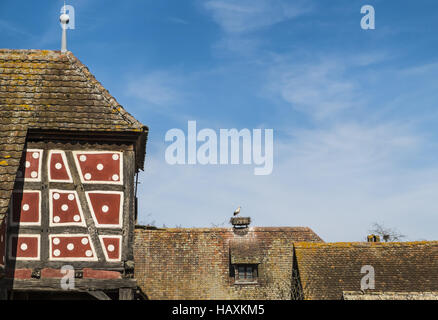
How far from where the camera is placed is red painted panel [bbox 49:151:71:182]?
1204 cm

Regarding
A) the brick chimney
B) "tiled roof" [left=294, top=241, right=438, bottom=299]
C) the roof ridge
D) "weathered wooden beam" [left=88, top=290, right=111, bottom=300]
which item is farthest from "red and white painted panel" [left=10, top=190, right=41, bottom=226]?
the brick chimney

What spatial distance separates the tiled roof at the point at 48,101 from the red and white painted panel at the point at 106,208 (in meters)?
1.35

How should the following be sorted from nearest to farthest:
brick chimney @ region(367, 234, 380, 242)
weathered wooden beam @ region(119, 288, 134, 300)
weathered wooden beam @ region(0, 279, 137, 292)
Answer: weathered wooden beam @ region(0, 279, 137, 292) < weathered wooden beam @ region(119, 288, 134, 300) < brick chimney @ region(367, 234, 380, 242)

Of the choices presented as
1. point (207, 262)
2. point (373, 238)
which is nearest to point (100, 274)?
point (207, 262)

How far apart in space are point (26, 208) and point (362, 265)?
45.6 ft

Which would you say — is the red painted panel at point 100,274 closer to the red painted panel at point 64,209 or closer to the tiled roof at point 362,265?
the red painted panel at point 64,209

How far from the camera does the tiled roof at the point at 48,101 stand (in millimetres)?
11922

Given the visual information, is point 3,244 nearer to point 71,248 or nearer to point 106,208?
point 71,248

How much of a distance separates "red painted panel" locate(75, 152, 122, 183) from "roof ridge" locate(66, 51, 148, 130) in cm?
85

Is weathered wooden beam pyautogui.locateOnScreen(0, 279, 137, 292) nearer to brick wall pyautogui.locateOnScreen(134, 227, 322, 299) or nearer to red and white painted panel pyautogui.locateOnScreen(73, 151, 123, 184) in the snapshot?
red and white painted panel pyautogui.locateOnScreen(73, 151, 123, 184)
